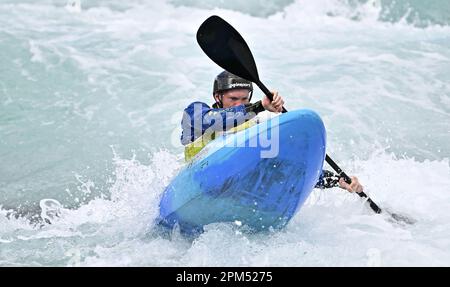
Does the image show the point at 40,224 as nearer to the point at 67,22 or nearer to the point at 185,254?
the point at 185,254

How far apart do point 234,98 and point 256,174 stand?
85 cm

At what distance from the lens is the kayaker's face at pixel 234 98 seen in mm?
4793

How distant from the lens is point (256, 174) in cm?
413

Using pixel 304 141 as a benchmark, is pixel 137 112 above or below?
below

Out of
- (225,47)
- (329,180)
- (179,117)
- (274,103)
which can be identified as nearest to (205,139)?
(225,47)

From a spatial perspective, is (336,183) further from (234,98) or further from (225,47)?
(225,47)

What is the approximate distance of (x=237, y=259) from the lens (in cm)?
406

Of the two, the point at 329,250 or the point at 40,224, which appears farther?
the point at 40,224

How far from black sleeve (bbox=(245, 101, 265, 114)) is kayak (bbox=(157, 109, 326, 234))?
0.16 m

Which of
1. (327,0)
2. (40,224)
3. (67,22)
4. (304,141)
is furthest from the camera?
(327,0)

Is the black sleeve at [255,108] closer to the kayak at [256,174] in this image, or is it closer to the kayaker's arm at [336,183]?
the kayak at [256,174]

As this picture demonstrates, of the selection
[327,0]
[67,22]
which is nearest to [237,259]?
[67,22]

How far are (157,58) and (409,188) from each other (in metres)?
5.83

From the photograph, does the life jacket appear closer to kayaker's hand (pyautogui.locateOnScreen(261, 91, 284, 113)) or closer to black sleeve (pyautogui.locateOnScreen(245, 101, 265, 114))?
black sleeve (pyautogui.locateOnScreen(245, 101, 265, 114))
